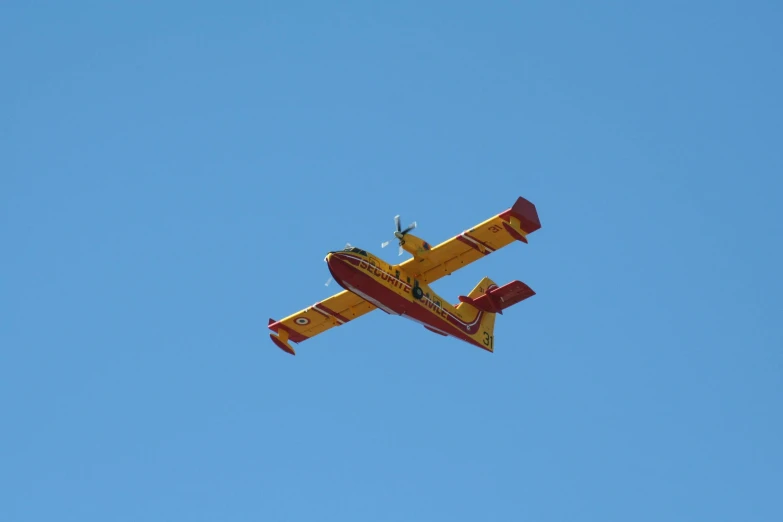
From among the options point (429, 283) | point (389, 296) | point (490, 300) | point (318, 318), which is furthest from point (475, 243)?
point (318, 318)

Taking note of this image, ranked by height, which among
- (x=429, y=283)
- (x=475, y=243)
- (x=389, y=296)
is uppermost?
(x=475, y=243)

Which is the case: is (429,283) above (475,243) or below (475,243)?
below

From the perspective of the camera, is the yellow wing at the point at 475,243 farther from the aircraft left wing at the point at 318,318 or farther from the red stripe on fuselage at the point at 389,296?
the aircraft left wing at the point at 318,318

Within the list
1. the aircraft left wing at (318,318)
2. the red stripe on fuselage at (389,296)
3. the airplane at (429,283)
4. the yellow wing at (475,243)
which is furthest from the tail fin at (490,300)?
the aircraft left wing at (318,318)

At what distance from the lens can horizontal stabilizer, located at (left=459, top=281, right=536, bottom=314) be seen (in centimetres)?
4519

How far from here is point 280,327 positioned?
4891 centimetres

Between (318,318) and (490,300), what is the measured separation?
722 cm

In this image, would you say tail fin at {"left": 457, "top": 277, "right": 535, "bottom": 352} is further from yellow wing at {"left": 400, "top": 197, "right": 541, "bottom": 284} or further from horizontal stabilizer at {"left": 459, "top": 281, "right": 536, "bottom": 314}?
yellow wing at {"left": 400, "top": 197, "right": 541, "bottom": 284}

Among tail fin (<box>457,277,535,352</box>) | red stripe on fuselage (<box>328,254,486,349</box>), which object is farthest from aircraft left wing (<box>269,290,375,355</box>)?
tail fin (<box>457,277,535,352</box>)

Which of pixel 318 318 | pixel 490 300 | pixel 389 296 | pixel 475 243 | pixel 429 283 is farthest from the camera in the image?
pixel 318 318

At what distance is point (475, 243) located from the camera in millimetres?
43812

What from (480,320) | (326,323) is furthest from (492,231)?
(326,323)

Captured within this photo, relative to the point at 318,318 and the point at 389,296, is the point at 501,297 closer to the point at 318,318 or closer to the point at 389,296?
the point at 389,296

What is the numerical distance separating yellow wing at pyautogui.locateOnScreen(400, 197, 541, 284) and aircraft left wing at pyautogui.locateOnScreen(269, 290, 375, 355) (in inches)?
145
